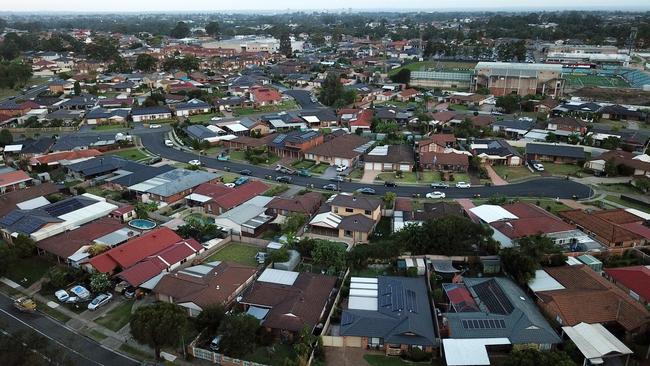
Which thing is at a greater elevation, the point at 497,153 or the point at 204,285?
the point at 497,153

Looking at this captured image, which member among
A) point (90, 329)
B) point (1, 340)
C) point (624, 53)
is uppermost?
point (624, 53)

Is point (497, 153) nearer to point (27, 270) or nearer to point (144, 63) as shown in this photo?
point (27, 270)

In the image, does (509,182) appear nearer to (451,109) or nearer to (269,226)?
(269,226)

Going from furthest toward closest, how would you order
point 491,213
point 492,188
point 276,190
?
point 492,188, point 276,190, point 491,213

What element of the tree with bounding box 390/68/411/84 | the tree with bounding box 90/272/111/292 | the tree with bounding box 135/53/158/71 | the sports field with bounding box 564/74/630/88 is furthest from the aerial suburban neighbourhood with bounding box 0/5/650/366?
the tree with bounding box 135/53/158/71

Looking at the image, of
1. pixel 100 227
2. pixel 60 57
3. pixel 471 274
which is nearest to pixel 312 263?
pixel 471 274

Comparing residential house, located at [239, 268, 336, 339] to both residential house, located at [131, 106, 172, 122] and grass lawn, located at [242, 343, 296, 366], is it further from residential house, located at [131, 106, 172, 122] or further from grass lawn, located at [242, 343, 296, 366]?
residential house, located at [131, 106, 172, 122]

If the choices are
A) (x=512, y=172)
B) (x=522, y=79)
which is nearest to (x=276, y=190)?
(x=512, y=172)
